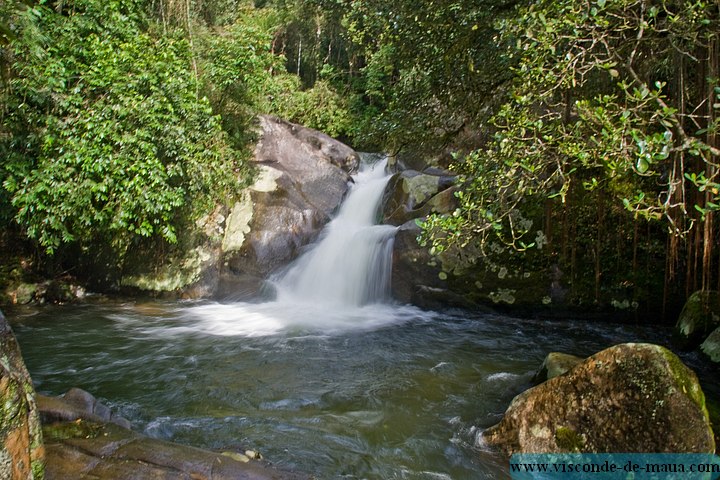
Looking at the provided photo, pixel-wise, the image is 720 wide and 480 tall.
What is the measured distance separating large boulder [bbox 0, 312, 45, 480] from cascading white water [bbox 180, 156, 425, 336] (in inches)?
202

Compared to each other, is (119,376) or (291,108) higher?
(291,108)

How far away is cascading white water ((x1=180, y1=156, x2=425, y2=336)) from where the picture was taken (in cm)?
832

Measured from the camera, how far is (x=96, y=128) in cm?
802

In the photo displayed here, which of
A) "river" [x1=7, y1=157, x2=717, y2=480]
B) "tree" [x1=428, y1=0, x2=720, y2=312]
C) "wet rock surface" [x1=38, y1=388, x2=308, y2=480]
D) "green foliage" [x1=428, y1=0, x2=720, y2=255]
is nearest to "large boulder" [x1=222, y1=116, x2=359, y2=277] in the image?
"river" [x1=7, y1=157, x2=717, y2=480]

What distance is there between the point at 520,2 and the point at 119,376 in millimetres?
6366

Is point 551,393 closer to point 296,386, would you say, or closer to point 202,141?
point 296,386

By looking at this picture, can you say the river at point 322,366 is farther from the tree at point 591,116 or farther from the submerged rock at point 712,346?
the tree at point 591,116

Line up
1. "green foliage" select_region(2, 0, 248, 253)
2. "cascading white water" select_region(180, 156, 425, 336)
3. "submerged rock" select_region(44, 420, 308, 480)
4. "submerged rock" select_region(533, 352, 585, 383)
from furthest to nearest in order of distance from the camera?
"cascading white water" select_region(180, 156, 425, 336)
"green foliage" select_region(2, 0, 248, 253)
"submerged rock" select_region(533, 352, 585, 383)
"submerged rock" select_region(44, 420, 308, 480)

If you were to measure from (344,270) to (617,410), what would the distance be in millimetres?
7030

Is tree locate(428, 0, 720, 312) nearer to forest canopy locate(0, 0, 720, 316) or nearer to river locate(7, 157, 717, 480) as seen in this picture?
forest canopy locate(0, 0, 720, 316)

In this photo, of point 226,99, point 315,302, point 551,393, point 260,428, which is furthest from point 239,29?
point 551,393

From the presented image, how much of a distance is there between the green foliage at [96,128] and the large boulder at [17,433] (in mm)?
6149

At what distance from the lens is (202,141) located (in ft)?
30.8

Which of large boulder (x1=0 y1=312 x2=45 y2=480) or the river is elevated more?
large boulder (x1=0 y1=312 x2=45 y2=480)
